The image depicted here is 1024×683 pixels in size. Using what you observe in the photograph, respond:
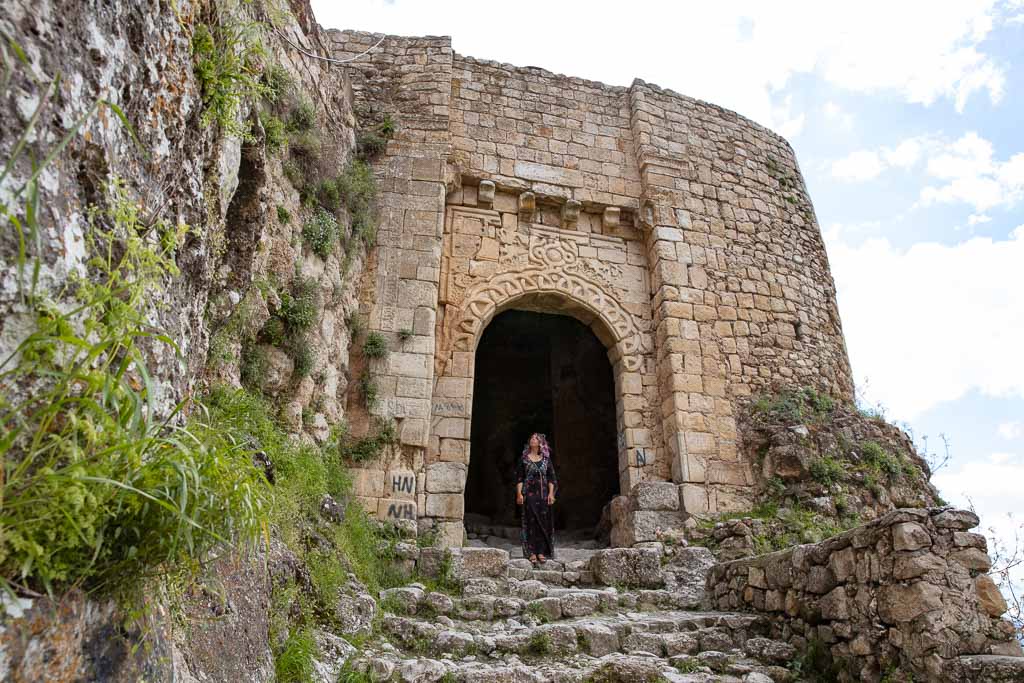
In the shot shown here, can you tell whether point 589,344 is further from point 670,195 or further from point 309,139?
point 309,139

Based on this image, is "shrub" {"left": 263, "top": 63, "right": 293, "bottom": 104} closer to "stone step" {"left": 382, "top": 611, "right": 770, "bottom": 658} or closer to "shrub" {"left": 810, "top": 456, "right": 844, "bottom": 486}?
"stone step" {"left": 382, "top": 611, "right": 770, "bottom": 658}

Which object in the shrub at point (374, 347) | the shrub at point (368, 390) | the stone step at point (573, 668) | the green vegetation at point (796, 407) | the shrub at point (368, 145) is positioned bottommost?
the stone step at point (573, 668)

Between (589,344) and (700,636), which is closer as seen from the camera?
(700,636)

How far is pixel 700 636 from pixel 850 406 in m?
4.95

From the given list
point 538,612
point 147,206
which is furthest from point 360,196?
point 147,206

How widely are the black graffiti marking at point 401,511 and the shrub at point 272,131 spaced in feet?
10.7

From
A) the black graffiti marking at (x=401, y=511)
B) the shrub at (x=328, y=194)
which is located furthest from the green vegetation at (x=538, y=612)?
the shrub at (x=328, y=194)

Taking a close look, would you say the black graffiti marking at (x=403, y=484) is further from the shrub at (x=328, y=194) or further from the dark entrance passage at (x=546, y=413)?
the dark entrance passage at (x=546, y=413)

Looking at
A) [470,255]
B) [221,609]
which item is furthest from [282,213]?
[221,609]

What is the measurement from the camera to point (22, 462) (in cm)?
129

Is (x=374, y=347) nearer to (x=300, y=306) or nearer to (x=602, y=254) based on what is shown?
(x=300, y=306)

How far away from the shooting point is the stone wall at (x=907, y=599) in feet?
10.4

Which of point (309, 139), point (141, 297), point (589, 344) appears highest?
point (589, 344)

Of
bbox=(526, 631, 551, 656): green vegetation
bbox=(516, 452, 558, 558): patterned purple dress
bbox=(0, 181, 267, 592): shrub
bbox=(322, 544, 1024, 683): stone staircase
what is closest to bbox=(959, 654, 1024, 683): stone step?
bbox=(322, 544, 1024, 683): stone staircase
